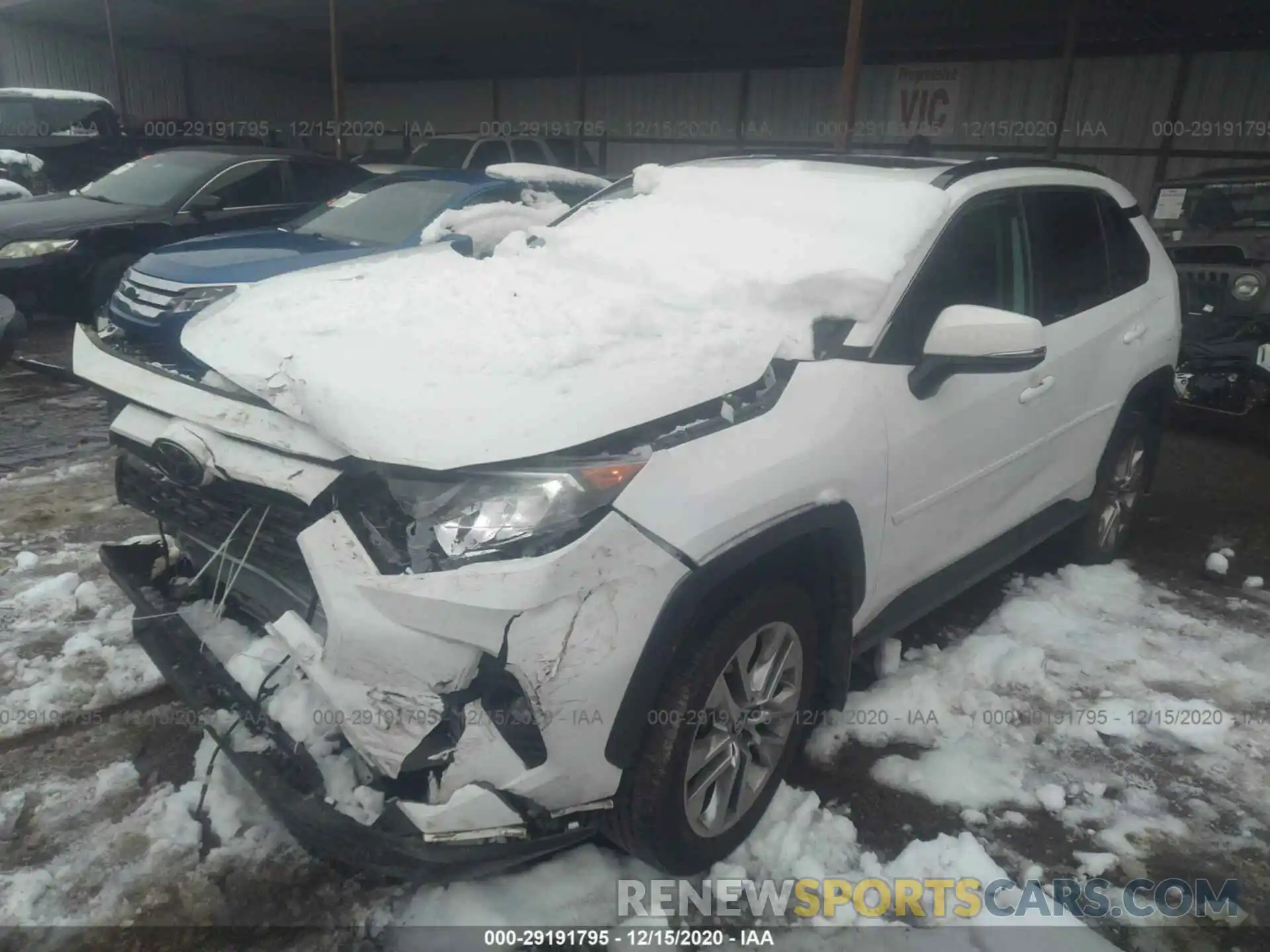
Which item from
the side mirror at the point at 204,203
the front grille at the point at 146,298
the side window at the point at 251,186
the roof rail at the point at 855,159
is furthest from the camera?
the side window at the point at 251,186

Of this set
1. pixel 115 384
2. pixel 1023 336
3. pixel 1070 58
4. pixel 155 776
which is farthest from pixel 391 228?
pixel 1070 58

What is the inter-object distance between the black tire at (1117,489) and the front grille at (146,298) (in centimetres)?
501

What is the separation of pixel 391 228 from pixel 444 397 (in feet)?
15.4

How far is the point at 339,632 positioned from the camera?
6.00 ft

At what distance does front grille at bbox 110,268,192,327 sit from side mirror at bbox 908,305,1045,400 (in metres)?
4.43

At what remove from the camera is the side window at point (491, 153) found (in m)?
11.6

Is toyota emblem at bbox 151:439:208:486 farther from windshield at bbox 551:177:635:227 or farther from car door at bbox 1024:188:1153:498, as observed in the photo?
car door at bbox 1024:188:1153:498

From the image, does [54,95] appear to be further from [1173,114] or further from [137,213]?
[1173,114]

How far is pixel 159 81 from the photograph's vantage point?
24.6 metres

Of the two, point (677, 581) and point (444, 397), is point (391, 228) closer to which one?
point (444, 397)

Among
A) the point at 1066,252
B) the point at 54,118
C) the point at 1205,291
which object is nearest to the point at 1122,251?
the point at 1066,252

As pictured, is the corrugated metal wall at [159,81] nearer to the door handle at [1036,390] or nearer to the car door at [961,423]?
the car door at [961,423]

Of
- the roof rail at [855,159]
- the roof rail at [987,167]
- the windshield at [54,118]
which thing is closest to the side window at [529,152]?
the windshield at [54,118]

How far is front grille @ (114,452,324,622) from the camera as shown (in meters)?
2.12
